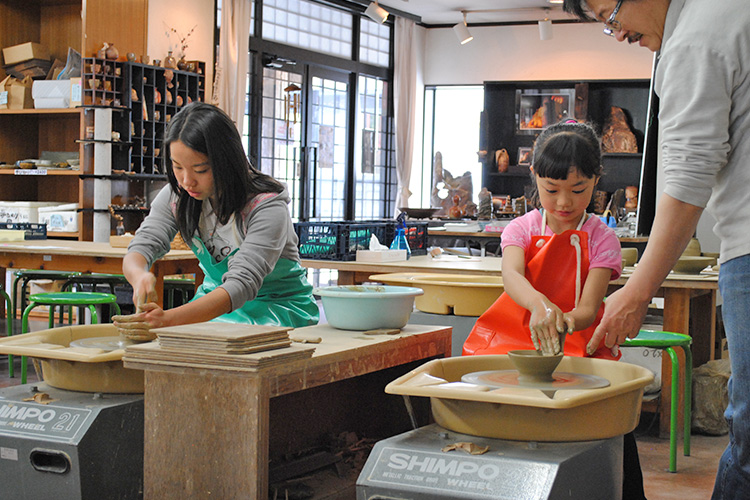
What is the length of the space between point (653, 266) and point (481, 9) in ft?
32.0

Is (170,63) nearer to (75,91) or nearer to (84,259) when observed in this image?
(75,91)

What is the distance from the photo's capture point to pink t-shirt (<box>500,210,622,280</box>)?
7.49ft

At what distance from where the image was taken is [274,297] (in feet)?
8.45

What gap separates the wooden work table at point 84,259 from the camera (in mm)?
4758

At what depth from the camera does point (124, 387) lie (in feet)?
6.63

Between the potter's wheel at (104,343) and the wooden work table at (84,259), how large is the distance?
8.30ft

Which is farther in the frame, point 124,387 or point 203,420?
point 124,387

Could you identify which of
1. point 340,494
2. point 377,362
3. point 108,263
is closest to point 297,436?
point 340,494

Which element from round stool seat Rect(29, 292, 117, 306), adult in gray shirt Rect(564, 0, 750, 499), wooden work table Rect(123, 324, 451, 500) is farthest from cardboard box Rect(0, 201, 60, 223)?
adult in gray shirt Rect(564, 0, 750, 499)

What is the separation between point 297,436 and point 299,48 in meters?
7.68

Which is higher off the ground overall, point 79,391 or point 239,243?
point 239,243

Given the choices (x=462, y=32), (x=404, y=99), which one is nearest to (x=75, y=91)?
(x=462, y=32)

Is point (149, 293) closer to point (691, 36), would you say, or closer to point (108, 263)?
point (691, 36)

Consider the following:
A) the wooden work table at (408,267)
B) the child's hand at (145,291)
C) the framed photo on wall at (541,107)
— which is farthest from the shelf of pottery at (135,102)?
the framed photo on wall at (541,107)
